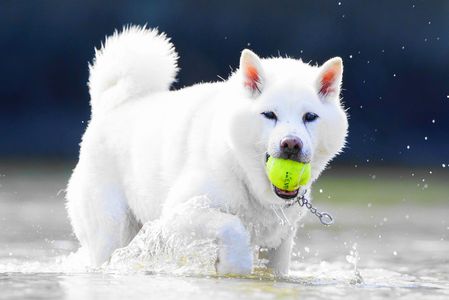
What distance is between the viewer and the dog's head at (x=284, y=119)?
5.91m

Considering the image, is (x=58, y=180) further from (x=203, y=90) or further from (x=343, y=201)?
(x=203, y=90)

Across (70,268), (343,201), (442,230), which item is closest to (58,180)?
(343,201)

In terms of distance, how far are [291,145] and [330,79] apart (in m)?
0.65

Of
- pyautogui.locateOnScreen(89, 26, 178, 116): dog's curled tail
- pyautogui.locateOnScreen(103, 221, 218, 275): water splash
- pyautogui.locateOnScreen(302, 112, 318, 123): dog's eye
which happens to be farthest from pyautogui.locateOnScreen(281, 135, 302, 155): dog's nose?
pyautogui.locateOnScreen(89, 26, 178, 116): dog's curled tail

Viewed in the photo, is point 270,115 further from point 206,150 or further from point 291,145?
point 206,150

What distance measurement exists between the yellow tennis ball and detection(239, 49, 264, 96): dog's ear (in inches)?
17.3

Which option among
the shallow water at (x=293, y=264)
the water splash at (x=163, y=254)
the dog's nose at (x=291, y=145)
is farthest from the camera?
the water splash at (x=163, y=254)

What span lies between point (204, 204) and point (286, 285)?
2.15ft

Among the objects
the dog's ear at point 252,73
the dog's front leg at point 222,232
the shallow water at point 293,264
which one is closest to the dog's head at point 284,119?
the dog's ear at point 252,73

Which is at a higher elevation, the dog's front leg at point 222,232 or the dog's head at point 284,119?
the dog's head at point 284,119

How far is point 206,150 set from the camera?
638cm

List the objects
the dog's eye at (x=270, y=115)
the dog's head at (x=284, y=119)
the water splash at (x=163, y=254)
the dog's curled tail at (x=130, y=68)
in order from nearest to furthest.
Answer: the dog's head at (x=284, y=119) → the dog's eye at (x=270, y=115) → the water splash at (x=163, y=254) → the dog's curled tail at (x=130, y=68)

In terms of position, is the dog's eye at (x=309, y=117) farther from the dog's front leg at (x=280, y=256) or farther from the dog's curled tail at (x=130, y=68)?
the dog's curled tail at (x=130, y=68)

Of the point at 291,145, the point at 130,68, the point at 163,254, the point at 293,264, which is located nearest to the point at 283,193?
the point at 291,145
